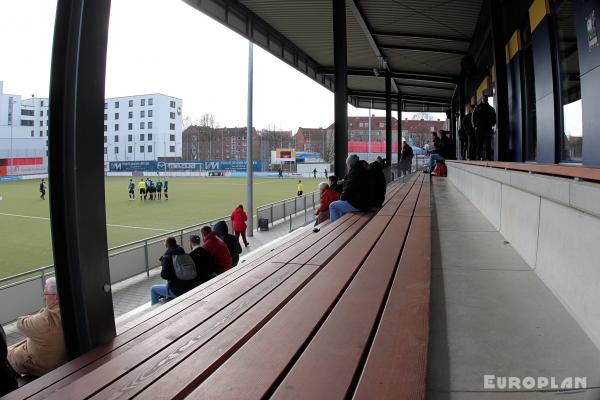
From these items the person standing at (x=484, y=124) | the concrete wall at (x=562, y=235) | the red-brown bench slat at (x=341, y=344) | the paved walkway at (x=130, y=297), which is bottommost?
the paved walkway at (x=130, y=297)

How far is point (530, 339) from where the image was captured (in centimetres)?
220

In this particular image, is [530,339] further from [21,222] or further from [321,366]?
[21,222]

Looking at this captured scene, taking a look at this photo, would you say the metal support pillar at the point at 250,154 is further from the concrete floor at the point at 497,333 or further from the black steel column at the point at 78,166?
the black steel column at the point at 78,166

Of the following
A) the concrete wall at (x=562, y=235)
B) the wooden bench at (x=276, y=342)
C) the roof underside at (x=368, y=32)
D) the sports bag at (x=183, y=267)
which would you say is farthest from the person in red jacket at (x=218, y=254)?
the roof underside at (x=368, y=32)

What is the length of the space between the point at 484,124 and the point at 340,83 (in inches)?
143

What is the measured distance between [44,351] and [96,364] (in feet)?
5.18

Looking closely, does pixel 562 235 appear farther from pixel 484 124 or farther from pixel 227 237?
pixel 484 124

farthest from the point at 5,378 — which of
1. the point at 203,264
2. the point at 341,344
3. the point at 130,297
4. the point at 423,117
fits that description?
the point at 423,117

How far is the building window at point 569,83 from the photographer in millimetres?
6797

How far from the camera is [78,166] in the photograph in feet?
7.25

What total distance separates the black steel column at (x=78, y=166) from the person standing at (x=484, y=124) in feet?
32.0

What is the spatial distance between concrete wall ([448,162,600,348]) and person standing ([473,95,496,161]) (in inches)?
256

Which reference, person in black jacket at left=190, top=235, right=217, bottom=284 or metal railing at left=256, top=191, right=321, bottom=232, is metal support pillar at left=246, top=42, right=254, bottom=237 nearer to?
metal railing at left=256, top=191, right=321, bottom=232

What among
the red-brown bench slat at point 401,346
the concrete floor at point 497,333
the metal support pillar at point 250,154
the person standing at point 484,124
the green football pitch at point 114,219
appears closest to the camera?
the red-brown bench slat at point 401,346
